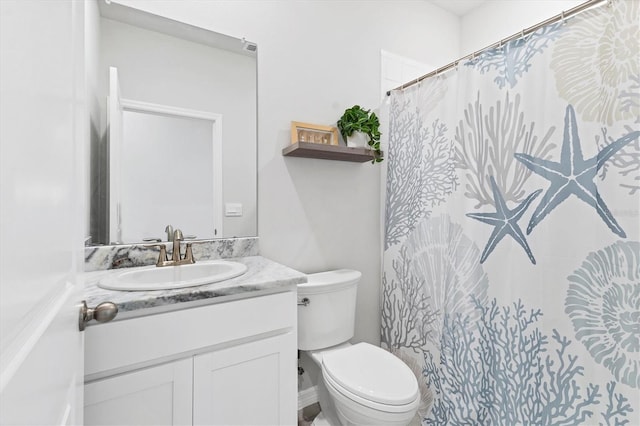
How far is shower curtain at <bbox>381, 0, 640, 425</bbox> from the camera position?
0.99 metres

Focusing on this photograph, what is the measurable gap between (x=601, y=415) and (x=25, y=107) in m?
1.66

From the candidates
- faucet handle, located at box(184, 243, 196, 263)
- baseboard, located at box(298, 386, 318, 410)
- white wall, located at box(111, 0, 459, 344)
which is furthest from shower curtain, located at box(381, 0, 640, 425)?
faucet handle, located at box(184, 243, 196, 263)

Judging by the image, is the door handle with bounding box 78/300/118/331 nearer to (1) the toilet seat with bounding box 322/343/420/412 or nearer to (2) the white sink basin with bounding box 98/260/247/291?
(2) the white sink basin with bounding box 98/260/247/291

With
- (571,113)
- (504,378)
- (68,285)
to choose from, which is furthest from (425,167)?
(68,285)

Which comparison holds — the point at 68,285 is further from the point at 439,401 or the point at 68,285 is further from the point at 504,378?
the point at 439,401

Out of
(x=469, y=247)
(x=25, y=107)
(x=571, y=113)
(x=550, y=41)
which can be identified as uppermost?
(x=550, y=41)

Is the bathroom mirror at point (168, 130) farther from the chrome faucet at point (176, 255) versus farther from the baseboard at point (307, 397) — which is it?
the baseboard at point (307, 397)

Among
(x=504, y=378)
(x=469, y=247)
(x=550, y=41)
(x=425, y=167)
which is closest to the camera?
(x=550, y=41)

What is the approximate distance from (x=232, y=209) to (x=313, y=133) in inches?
24.4

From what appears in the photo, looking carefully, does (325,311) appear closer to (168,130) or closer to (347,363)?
(347,363)

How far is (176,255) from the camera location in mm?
1331

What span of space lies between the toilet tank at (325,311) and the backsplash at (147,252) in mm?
363

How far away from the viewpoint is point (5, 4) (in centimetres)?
→ 30

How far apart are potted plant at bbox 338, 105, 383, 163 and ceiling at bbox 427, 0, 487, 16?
1.20 meters
